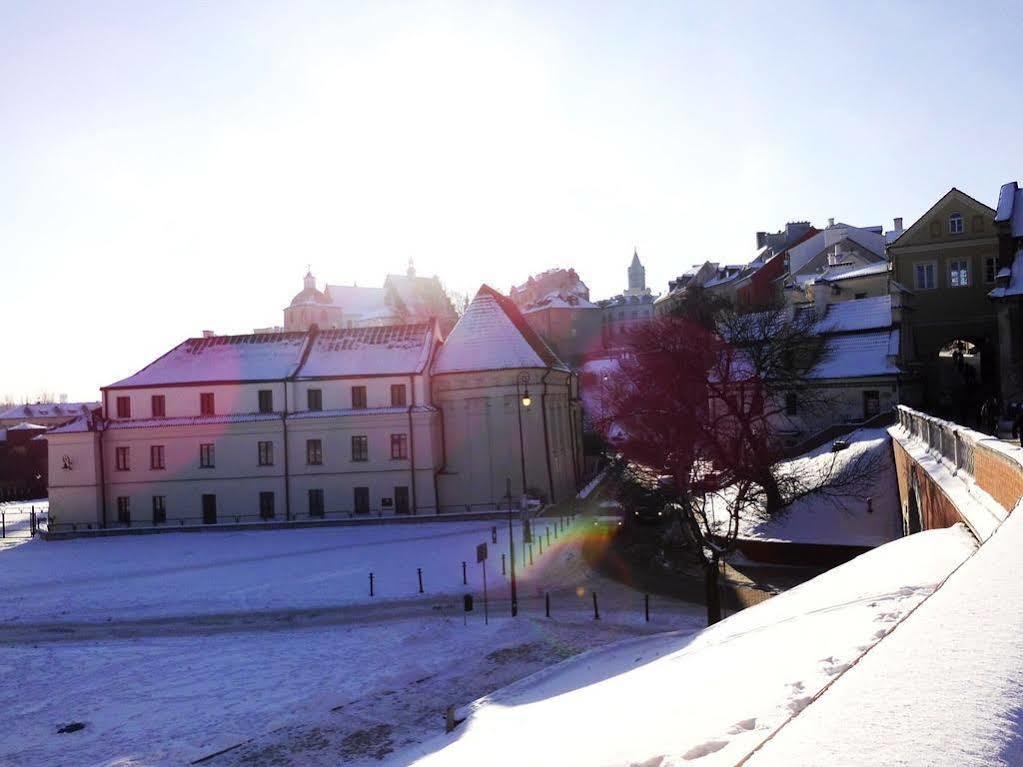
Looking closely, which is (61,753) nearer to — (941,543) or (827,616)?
(827,616)

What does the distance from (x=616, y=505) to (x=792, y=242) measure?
52.3 metres

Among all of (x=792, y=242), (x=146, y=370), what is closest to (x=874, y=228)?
(x=792, y=242)

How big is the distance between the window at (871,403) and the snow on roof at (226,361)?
101 feet

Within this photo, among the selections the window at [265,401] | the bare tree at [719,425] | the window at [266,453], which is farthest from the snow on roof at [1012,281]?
the window at [266,453]

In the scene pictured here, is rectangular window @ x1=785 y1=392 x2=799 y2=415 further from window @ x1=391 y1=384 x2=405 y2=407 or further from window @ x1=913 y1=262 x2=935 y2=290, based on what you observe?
window @ x1=391 y1=384 x2=405 y2=407

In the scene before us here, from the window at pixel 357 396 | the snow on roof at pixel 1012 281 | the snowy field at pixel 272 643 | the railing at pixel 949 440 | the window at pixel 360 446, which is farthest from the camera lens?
the window at pixel 357 396

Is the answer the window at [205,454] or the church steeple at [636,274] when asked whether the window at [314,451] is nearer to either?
the window at [205,454]

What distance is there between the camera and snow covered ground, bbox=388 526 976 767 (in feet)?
20.6

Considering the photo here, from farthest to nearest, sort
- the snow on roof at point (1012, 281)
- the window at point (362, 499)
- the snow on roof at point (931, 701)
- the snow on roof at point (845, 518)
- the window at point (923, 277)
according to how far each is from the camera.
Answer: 1. the window at point (923, 277)
2. the window at point (362, 499)
3. the snow on roof at point (1012, 281)
4. the snow on roof at point (845, 518)
5. the snow on roof at point (931, 701)

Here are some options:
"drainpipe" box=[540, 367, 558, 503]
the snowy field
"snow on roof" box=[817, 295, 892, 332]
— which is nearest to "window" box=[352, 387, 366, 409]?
"drainpipe" box=[540, 367, 558, 503]

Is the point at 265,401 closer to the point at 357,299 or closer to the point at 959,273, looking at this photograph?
the point at 959,273

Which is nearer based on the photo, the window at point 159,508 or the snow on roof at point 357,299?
the window at point 159,508

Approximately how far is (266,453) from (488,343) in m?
13.3

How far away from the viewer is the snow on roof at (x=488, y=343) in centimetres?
4241
